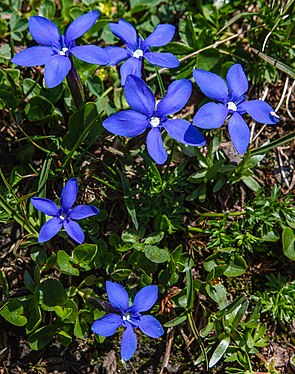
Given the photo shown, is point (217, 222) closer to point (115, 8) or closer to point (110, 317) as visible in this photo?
point (110, 317)

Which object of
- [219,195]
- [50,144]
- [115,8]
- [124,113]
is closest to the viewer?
[124,113]

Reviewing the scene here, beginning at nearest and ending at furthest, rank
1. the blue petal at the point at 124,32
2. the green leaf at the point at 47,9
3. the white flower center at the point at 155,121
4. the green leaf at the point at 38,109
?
the white flower center at the point at 155,121
the blue petal at the point at 124,32
the green leaf at the point at 38,109
the green leaf at the point at 47,9

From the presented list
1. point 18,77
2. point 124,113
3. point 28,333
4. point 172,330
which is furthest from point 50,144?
point 172,330

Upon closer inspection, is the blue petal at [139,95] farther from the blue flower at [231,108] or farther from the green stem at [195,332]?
the green stem at [195,332]

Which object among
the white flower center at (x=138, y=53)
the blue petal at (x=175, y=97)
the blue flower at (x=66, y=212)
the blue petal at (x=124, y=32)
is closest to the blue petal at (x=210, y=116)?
the blue petal at (x=175, y=97)

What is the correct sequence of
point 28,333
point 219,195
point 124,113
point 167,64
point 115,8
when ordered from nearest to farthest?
point 124,113 < point 167,64 < point 28,333 < point 219,195 < point 115,8

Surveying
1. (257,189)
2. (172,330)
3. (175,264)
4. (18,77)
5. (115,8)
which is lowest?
(172,330)
